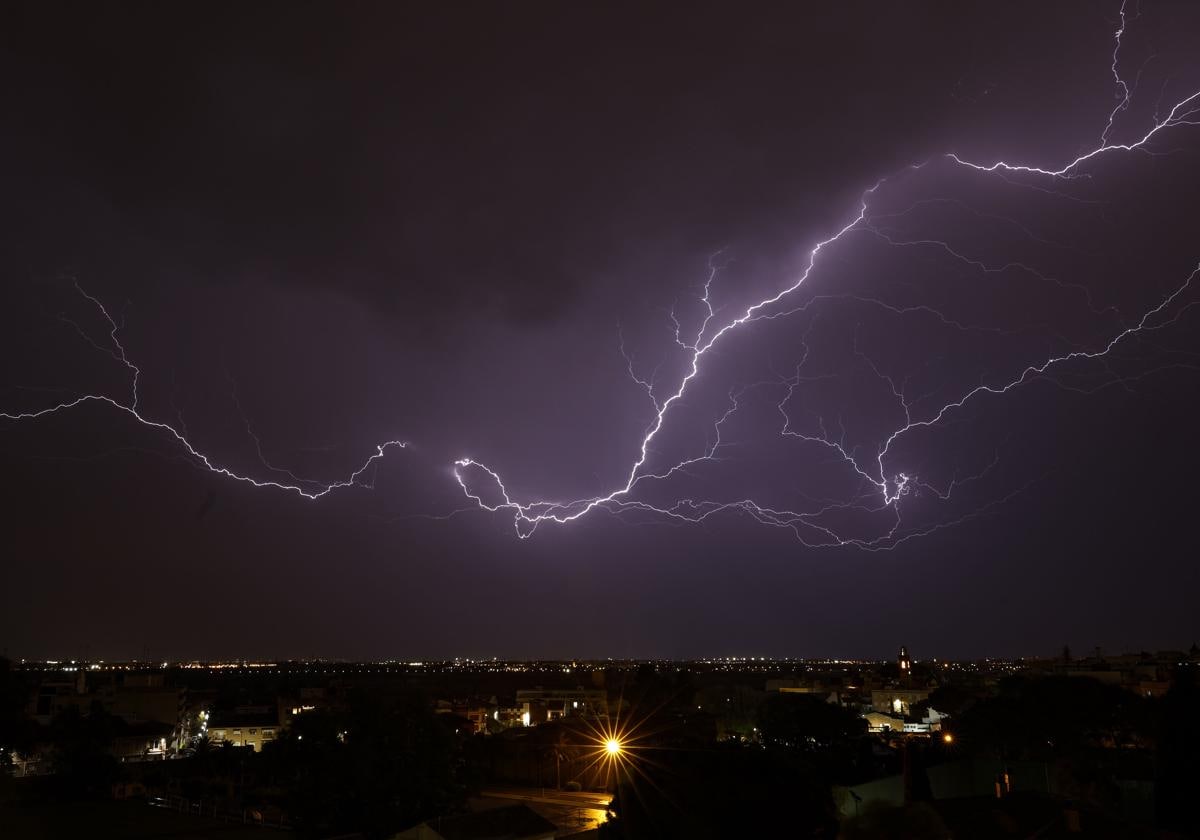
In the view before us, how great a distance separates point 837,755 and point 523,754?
360 inches

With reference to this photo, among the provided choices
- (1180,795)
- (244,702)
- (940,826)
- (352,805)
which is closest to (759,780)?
(940,826)

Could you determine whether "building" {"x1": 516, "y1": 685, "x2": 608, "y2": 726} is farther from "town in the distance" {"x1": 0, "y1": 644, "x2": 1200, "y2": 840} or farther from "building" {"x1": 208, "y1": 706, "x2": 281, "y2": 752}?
"building" {"x1": 208, "y1": 706, "x2": 281, "y2": 752}

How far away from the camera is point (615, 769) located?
17484 millimetres

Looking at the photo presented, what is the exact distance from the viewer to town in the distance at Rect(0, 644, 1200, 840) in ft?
36.6

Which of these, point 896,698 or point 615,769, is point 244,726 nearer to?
point 615,769

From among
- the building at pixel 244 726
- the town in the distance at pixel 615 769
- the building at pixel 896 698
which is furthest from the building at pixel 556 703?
the building at pixel 896 698

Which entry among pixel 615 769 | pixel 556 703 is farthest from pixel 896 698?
pixel 615 769

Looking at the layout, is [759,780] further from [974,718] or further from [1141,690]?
[1141,690]

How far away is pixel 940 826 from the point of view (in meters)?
7.82

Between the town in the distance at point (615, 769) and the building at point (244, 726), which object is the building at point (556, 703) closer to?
the town in the distance at point (615, 769)

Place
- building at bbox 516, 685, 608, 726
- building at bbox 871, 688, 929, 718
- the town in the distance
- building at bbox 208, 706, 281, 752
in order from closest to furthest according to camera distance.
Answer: the town in the distance
building at bbox 208, 706, 281, 752
building at bbox 516, 685, 608, 726
building at bbox 871, 688, 929, 718

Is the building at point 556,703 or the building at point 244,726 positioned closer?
the building at point 244,726

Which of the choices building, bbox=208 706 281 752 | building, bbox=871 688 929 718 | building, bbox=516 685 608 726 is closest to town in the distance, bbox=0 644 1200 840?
building, bbox=208 706 281 752

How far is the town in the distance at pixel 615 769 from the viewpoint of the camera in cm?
1116
